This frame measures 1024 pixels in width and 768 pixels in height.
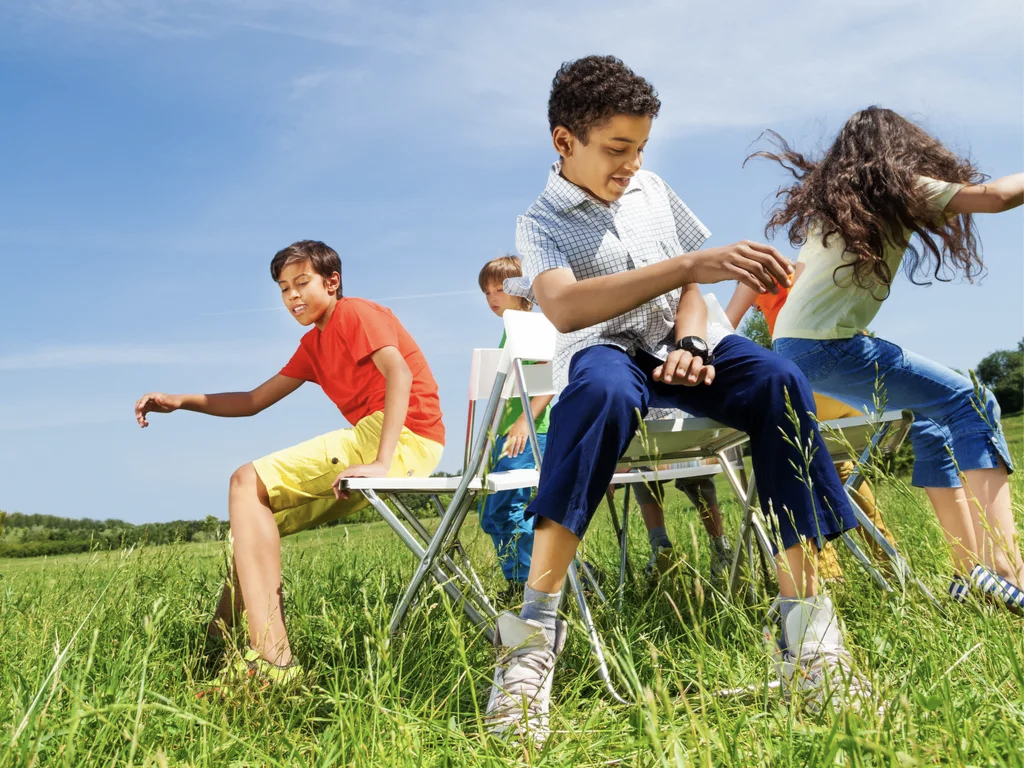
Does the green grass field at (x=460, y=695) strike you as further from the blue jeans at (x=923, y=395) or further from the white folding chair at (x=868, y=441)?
the blue jeans at (x=923, y=395)

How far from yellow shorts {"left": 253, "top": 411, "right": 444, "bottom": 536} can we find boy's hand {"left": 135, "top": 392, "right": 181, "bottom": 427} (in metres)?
0.74

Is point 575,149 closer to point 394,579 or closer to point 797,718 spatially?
point 797,718

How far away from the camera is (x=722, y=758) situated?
1402 millimetres

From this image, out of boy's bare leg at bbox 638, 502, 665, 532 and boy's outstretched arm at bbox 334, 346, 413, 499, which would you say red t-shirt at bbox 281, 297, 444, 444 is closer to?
boy's outstretched arm at bbox 334, 346, 413, 499

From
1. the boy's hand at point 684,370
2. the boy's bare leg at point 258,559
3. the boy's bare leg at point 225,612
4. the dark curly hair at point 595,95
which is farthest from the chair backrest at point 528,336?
the boy's bare leg at point 225,612

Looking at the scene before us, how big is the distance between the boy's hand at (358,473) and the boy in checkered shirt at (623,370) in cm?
65

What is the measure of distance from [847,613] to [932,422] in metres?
0.71

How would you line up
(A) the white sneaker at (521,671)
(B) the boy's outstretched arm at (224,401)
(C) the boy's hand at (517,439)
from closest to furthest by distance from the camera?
(A) the white sneaker at (521,671) < (B) the boy's outstretched arm at (224,401) < (C) the boy's hand at (517,439)

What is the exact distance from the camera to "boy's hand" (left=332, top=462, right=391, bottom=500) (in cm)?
264

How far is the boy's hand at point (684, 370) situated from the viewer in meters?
2.18

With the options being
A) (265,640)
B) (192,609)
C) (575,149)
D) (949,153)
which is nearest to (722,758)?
(265,640)

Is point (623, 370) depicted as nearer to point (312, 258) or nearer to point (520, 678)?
point (520, 678)

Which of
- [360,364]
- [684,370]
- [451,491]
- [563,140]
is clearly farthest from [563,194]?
[360,364]

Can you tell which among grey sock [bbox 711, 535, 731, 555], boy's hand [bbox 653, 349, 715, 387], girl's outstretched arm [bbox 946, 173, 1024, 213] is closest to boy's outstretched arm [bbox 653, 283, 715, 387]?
boy's hand [bbox 653, 349, 715, 387]
